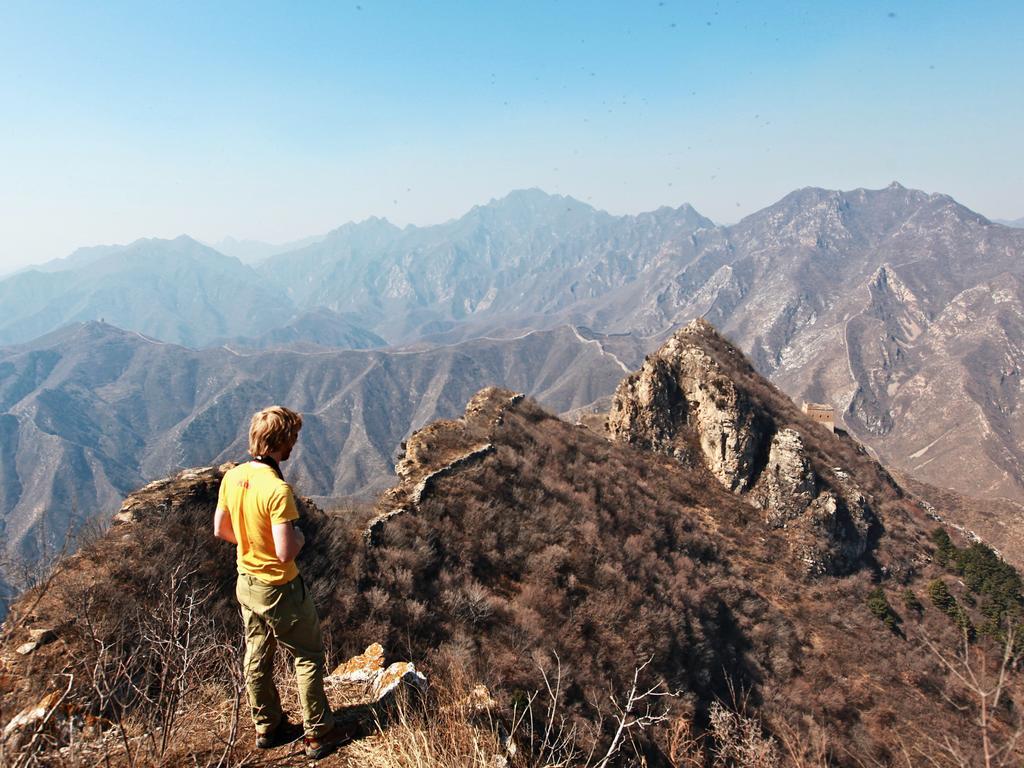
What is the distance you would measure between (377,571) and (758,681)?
44.1 feet

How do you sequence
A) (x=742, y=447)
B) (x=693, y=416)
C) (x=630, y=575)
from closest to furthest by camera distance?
(x=630, y=575) → (x=742, y=447) → (x=693, y=416)

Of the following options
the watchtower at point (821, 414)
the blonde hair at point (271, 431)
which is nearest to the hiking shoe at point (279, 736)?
the blonde hair at point (271, 431)

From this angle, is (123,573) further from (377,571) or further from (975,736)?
(975,736)

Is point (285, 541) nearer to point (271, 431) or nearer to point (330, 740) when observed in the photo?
point (271, 431)

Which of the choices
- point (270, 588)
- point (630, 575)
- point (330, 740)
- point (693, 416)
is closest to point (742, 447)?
point (693, 416)

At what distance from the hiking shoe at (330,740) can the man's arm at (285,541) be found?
1.78m

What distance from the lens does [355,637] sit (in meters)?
9.36

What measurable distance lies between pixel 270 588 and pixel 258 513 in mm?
707

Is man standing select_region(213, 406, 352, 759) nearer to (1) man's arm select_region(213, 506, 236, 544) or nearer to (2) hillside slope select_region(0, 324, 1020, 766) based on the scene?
(1) man's arm select_region(213, 506, 236, 544)

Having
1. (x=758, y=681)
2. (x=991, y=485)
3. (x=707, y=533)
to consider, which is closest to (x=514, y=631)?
(x=758, y=681)

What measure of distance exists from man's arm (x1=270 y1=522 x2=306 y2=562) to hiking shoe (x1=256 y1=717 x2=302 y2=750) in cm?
182

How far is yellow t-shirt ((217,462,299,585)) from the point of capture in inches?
164

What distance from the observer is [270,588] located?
14.4ft

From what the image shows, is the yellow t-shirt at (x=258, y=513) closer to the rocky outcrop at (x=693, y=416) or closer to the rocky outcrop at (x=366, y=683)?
the rocky outcrop at (x=366, y=683)
